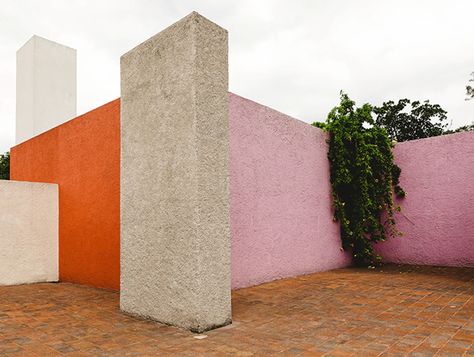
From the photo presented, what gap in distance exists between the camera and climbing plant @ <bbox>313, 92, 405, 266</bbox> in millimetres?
7322

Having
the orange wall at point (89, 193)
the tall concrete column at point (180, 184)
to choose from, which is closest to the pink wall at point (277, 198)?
the tall concrete column at point (180, 184)

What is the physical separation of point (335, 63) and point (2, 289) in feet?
27.7

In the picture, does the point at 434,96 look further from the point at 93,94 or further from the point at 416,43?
the point at 93,94

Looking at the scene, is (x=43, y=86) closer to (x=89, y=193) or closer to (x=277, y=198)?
(x=89, y=193)

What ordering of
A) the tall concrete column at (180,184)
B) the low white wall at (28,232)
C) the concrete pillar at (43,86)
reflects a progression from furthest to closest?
the concrete pillar at (43,86), the low white wall at (28,232), the tall concrete column at (180,184)

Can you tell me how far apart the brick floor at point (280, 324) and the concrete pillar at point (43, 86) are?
36.3 feet

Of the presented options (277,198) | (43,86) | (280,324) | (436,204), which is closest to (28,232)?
(277,198)

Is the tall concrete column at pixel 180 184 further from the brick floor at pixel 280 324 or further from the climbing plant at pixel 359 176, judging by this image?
the climbing plant at pixel 359 176

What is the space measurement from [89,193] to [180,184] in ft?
10.4

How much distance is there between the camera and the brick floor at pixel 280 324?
2773mm

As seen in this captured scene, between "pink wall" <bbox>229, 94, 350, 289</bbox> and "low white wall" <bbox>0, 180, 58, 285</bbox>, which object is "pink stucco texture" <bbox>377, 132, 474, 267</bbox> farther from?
"low white wall" <bbox>0, 180, 58, 285</bbox>

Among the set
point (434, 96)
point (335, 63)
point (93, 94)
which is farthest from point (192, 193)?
point (434, 96)

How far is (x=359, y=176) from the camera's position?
24.0 feet

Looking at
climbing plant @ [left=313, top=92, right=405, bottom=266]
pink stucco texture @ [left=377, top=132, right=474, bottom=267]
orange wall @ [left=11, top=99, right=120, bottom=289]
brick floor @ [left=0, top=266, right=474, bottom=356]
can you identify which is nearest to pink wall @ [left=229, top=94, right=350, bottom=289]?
climbing plant @ [left=313, top=92, right=405, bottom=266]
